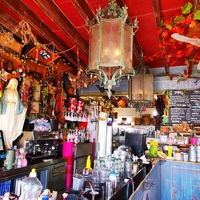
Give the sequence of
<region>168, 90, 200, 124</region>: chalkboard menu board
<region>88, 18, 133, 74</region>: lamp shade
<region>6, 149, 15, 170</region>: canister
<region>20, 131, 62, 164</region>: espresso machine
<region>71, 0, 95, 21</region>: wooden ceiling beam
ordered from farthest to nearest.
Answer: <region>168, 90, 200, 124</region>: chalkboard menu board → <region>20, 131, 62, 164</region>: espresso machine → <region>6, 149, 15, 170</region>: canister → <region>71, 0, 95, 21</region>: wooden ceiling beam → <region>88, 18, 133, 74</region>: lamp shade

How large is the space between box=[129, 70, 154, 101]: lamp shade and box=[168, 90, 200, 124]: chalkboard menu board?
141 centimetres

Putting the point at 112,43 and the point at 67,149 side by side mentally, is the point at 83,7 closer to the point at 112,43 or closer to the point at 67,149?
the point at 112,43

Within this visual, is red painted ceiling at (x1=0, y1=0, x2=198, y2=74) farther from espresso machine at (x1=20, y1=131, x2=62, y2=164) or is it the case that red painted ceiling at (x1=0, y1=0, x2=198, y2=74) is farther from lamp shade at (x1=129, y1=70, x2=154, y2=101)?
espresso machine at (x1=20, y1=131, x2=62, y2=164)

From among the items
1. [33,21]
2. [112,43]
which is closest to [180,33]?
[112,43]

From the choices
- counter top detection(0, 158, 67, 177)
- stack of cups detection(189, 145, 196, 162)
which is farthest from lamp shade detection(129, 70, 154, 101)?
counter top detection(0, 158, 67, 177)

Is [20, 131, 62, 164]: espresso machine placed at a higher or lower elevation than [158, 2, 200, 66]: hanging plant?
lower

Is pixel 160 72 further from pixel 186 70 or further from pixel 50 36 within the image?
pixel 50 36

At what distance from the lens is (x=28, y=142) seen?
131 inches

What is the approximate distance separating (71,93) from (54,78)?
2.61 feet

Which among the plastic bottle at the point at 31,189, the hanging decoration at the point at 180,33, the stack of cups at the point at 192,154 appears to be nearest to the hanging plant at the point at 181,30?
the hanging decoration at the point at 180,33

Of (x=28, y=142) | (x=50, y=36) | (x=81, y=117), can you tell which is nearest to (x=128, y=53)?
(x=50, y=36)

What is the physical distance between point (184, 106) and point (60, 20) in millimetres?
3506

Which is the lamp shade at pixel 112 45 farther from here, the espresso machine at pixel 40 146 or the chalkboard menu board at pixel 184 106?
the chalkboard menu board at pixel 184 106

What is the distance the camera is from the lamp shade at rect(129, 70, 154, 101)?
3613 mm
